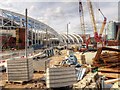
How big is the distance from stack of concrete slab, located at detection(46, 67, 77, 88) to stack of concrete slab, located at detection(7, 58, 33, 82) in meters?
2.32

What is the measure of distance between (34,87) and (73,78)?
1.84m

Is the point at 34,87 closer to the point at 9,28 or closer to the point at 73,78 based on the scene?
the point at 73,78

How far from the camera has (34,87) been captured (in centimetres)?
901

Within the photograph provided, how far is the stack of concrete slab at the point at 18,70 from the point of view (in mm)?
9930

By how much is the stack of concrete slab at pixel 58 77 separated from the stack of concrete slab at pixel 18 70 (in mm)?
2317

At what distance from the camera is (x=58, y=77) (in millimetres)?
8008

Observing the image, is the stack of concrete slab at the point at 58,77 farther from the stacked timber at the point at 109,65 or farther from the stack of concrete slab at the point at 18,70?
the stacked timber at the point at 109,65

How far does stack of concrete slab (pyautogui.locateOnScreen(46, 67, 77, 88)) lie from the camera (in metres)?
7.95

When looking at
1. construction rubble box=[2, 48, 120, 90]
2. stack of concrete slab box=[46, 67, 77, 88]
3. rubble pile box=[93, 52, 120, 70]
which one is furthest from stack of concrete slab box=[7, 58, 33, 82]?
rubble pile box=[93, 52, 120, 70]

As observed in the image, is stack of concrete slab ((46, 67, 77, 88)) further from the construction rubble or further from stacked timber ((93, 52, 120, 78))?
stacked timber ((93, 52, 120, 78))

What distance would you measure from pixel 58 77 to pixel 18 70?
2.71 meters

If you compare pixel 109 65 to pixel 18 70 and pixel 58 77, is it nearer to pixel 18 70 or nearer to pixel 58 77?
pixel 58 77

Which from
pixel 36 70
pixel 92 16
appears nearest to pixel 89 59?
pixel 36 70

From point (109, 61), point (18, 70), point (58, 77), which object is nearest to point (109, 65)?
point (109, 61)
